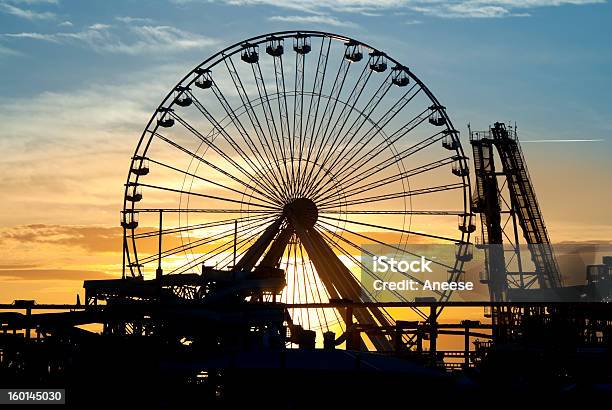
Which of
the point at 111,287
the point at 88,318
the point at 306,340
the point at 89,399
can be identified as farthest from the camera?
the point at 111,287

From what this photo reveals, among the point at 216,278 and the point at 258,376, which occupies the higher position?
the point at 216,278

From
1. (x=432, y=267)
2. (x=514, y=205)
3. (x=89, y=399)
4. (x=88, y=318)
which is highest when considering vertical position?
(x=514, y=205)

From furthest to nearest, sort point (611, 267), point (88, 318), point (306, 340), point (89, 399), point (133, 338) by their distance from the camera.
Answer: point (611, 267) < point (306, 340) < point (88, 318) < point (133, 338) < point (89, 399)

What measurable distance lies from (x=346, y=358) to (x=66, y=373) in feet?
34.1

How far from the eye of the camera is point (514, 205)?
7512 cm

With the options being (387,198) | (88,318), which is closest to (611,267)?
(387,198)

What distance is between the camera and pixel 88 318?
44094 mm

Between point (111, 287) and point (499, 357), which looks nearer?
point (499, 357)

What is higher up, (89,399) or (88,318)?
(88,318)

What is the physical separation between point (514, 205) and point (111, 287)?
105 feet

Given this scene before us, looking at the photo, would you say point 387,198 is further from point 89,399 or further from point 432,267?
point 89,399

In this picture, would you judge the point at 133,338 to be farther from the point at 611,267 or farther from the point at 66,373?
the point at 611,267

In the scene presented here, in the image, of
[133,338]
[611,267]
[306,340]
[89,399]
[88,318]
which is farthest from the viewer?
[611,267]

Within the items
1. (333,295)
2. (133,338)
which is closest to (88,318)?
(133,338)
